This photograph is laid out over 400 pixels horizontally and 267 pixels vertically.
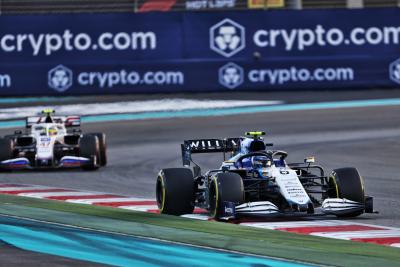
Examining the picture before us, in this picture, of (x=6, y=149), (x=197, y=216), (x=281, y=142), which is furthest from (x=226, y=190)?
(x=281, y=142)

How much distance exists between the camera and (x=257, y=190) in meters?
12.9

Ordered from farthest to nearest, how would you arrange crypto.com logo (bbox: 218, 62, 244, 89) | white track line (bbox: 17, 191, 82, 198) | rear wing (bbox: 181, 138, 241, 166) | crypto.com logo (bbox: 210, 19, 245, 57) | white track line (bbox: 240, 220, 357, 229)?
1. crypto.com logo (bbox: 210, 19, 245, 57)
2. crypto.com logo (bbox: 218, 62, 244, 89)
3. white track line (bbox: 17, 191, 82, 198)
4. rear wing (bbox: 181, 138, 241, 166)
5. white track line (bbox: 240, 220, 357, 229)

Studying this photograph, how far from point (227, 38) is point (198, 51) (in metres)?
0.78

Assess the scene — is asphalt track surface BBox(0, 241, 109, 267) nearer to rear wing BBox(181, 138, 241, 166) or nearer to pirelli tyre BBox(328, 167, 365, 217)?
pirelli tyre BBox(328, 167, 365, 217)

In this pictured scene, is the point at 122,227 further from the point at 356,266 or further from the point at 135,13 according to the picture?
the point at 135,13

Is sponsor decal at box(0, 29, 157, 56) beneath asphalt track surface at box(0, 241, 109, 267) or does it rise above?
above

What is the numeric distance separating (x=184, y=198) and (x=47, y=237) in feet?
7.41

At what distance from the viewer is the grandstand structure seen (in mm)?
30031

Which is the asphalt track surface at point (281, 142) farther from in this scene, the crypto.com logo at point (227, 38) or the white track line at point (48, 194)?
the crypto.com logo at point (227, 38)

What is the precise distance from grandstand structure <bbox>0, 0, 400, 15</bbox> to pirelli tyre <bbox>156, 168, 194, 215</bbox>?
17.4m

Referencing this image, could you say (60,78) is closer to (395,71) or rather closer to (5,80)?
(5,80)

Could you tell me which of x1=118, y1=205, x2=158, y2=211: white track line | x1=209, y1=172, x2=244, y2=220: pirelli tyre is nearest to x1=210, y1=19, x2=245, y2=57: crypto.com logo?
x1=118, y1=205, x2=158, y2=211: white track line

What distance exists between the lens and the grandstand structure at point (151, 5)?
30031mm

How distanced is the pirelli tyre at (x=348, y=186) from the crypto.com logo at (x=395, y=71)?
55.0 feet
